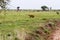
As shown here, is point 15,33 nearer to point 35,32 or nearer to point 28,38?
point 28,38

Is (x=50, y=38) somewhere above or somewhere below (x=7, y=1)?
below

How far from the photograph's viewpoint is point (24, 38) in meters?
16.7

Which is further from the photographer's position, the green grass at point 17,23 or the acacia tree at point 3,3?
the acacia tree at point 3,3

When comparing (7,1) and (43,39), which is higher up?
(7,1)

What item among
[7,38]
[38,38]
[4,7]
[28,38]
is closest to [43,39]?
[38,38]

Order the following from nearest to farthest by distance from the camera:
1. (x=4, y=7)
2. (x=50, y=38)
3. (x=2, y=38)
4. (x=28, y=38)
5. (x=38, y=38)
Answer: (x=2, y=38), (x=28, y=38), (x=38, y=38), (x=50, y=38), (x=4, y=7)

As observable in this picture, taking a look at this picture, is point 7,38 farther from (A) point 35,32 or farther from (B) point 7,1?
(B) point 7,1

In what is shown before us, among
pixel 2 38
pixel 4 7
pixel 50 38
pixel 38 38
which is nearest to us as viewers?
pixel 2 38

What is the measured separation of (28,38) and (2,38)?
2015mm

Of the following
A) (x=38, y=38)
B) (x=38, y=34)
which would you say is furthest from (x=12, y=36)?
(x=38, y=34)

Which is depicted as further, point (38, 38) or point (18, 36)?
point (38, 38)

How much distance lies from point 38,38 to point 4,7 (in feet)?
30.9

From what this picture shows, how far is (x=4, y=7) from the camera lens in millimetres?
27469

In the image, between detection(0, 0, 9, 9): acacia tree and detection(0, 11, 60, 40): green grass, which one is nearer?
detection(0, 11, 60, 40): green grass
